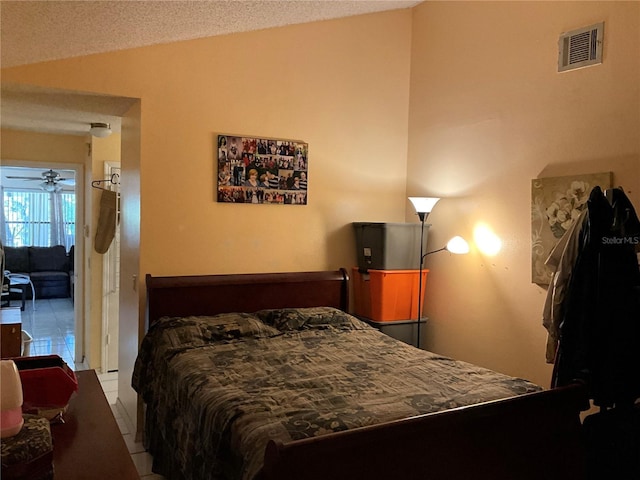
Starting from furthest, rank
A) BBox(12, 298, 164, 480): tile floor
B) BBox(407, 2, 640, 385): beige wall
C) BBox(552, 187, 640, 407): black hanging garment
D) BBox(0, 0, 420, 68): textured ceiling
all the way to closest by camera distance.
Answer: BBox(12, 298, 164, 480): tile floor < BBox(407, 2, 640, 385): beige wall < BBox(552, 187, 640, 407): black hanging garment < BBox(0, 0, 420, 68): textured ceiling

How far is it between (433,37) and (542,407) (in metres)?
2.90

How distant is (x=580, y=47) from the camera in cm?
282

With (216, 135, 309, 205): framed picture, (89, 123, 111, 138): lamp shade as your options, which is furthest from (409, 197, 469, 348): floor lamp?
(89, 123, 111, 138): lamp shade

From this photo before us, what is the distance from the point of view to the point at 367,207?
161 inches

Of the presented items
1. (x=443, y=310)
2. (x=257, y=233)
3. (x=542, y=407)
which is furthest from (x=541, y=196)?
(x=257, y=233)

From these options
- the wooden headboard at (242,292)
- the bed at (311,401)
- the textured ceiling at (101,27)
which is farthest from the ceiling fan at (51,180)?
the bed at (311,401)

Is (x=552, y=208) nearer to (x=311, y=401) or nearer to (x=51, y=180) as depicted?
(x=311, y=401)

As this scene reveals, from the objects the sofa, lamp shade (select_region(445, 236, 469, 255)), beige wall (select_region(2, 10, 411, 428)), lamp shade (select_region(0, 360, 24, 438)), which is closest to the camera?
lamp shade (select_region(0, 360, 24, 438))

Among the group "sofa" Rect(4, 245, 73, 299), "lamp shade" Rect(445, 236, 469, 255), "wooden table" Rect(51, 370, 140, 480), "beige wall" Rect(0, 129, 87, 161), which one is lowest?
"sofa" Rect(4, 245, 73, 299)

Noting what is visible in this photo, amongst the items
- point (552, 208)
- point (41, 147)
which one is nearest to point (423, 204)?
point (552, 208)

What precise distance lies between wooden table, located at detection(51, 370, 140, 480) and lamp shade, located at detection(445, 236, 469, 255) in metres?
2.43

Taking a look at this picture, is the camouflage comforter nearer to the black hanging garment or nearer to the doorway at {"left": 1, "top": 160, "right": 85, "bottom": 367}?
the black hanging garment

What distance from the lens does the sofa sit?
28.8 ft

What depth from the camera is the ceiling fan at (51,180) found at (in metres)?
8.81
